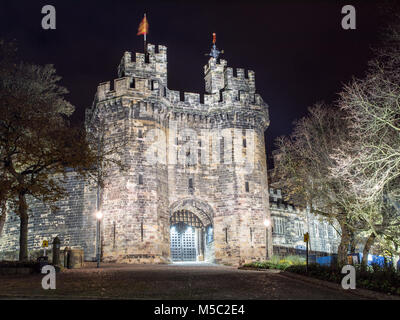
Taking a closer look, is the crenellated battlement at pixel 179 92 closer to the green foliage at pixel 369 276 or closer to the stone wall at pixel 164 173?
the stone wall at pixel 164 173

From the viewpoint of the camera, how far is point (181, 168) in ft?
105

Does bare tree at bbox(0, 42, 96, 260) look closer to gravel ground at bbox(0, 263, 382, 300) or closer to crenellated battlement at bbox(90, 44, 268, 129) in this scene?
gravel ground at bbox(0, 263, 382, 300)

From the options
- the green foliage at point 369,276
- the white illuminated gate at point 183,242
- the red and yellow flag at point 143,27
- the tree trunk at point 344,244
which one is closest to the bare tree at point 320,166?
the tree trunk at point 344,244

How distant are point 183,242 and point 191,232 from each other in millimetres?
874

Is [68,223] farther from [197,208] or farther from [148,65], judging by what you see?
[148,65]

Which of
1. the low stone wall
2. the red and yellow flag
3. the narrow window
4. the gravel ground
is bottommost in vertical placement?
the low stone wall

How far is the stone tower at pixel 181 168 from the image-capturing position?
28.5 meters

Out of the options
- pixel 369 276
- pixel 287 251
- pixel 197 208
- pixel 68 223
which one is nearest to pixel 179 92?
pixel 197 208

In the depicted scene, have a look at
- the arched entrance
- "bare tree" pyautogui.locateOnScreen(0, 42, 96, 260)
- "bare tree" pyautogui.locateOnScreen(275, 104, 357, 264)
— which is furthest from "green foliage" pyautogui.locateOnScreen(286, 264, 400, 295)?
the arched entrance

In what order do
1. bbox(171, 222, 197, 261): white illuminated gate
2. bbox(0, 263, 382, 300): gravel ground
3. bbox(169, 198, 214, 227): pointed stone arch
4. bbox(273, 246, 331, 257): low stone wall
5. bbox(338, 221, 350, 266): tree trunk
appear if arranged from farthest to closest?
bbox(273, 246, 331, 257): low stone wall < bbox(171, 222, 197, 261): white illuminated gate < bbox(169, 198, 214, 227): pointed stone arch < bbox(338, 221, 350, 266): tree trunk < bbox(0, 263, 382, 300): gravel ground

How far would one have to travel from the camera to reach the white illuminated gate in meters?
32.5
